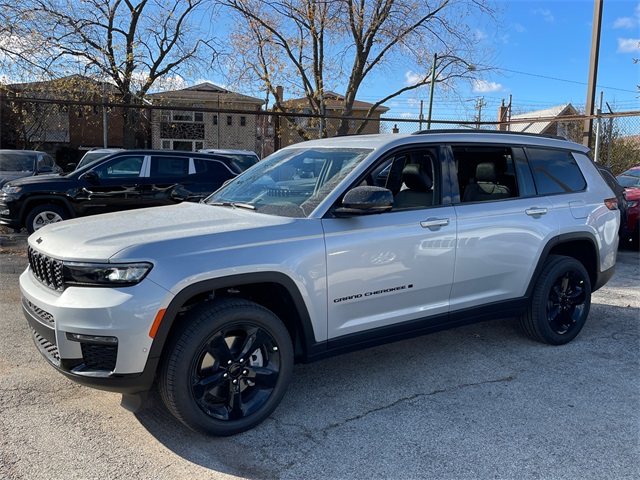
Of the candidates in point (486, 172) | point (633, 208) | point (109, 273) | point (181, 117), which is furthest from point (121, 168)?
point (181, 117)

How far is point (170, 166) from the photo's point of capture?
954 centimetres

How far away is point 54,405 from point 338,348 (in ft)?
6.28

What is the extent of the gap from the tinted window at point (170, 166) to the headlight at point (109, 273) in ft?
22.8

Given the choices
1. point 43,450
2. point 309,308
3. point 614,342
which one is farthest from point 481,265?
point 43,450

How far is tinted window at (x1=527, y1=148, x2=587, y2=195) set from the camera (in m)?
4.65

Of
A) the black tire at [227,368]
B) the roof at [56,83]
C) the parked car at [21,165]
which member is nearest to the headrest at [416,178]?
the black tire at [227,368]

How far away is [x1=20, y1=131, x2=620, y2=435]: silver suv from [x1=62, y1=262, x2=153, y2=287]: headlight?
0.01m

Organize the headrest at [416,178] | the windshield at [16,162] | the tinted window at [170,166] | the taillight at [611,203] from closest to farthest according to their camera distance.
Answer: the headrest at [416,178] < the taillight at [611,203] < the tinted window at [170,166] < the windshield at [16,162]

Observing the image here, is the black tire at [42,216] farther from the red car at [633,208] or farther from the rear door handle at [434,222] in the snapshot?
the red car at [633,208]

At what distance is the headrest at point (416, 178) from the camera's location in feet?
13.4

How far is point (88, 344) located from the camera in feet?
9.02

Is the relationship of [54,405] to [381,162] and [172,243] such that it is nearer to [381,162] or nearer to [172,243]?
[172,243]

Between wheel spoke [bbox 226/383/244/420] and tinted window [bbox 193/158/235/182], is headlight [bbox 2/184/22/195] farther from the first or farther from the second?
wheel spoke [bbox 226/383/244/420]

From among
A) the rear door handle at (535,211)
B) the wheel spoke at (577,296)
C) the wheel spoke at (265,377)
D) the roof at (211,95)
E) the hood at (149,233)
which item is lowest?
the wheel spoke at (265,377)
